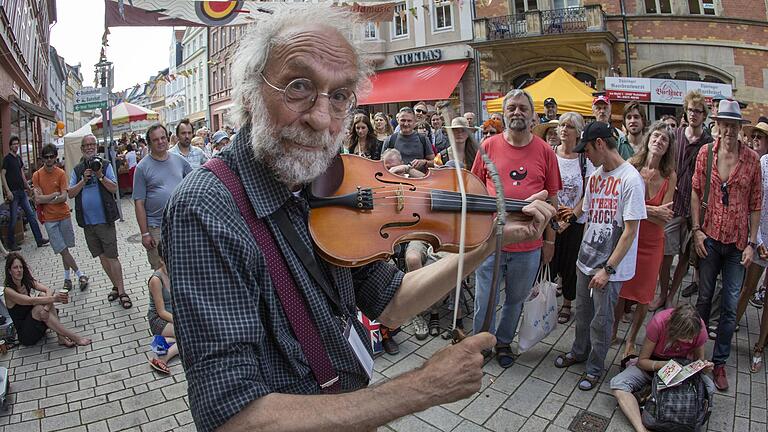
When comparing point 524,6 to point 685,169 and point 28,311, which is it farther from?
point 28,311

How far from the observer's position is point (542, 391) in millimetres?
3312

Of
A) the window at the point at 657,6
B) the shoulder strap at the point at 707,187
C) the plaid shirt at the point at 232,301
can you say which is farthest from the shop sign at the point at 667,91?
the plaid shirt at the point at 232,301

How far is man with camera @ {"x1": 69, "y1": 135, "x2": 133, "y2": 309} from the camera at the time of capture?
527 cm

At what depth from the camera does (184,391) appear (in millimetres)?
3430

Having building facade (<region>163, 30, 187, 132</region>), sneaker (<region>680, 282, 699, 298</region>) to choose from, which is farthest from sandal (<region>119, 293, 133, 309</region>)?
building facade (<region>163, 30, 187, 132</region>)

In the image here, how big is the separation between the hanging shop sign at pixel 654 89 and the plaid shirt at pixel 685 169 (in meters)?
8.89

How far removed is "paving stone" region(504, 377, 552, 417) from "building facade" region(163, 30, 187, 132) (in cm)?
5482

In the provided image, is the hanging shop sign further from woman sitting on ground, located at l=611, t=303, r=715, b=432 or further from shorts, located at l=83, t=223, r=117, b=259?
shorts, located at l=83, t=223, r=117, b=259

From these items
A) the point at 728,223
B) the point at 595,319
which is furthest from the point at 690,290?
the point at 595,319

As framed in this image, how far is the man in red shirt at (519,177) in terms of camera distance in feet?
11.1

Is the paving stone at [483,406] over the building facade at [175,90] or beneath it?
beneath

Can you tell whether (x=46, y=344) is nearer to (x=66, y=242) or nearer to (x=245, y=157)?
(x=66, y=242)

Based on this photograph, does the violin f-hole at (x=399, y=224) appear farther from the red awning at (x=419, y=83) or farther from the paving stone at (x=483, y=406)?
the red awning at (x=419, y=83)

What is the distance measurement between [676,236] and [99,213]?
21.4ft
